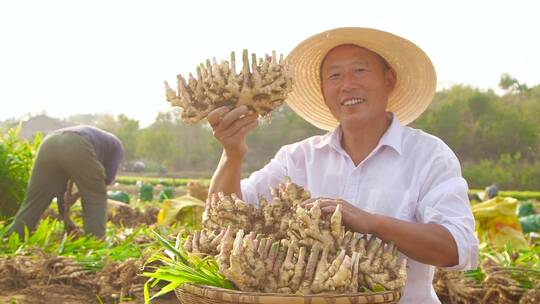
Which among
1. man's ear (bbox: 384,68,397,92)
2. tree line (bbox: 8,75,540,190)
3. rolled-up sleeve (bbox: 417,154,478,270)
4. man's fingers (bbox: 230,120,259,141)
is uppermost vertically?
tree line (bbox: 8,75,540,190)

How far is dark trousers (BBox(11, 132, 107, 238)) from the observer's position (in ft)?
20.4

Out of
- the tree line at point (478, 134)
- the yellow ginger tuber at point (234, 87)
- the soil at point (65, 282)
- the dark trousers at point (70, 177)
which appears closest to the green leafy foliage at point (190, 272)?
the yellow ginger tuber at point (234, 87)

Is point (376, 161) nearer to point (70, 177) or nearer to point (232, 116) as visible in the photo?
point (232, 116)

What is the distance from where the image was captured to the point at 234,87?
7.14 feet

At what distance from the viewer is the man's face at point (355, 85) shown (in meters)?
2.28

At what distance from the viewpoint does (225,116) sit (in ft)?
6.91

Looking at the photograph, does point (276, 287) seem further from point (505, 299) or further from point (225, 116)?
point (505, 299)

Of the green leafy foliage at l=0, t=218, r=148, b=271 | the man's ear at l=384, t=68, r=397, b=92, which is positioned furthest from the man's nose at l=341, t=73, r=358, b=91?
the green leafy foliage at l=0, t=218, r=148, b=271

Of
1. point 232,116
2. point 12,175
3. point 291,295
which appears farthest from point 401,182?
point 12,175

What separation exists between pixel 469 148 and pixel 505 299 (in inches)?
1518

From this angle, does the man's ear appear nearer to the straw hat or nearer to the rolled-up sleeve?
the straw hat

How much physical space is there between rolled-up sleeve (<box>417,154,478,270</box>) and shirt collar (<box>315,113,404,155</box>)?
167mm

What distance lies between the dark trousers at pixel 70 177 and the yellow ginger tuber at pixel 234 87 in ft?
13.8

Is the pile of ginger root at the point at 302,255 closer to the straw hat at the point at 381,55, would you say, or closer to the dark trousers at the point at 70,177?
the straw hat at the point at 381,55
